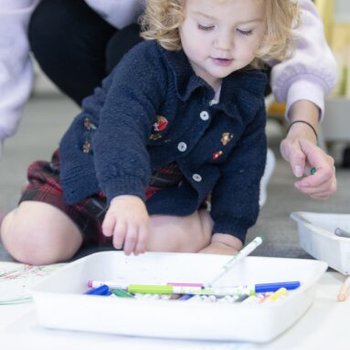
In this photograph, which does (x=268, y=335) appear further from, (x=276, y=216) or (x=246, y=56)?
(x=276, y=216)

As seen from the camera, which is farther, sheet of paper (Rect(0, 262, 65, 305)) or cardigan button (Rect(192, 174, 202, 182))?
cardigan button (Rect(192, 174, 202, 182))

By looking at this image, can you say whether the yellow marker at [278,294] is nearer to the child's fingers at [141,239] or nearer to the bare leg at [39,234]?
the child's fingers at [141,239]

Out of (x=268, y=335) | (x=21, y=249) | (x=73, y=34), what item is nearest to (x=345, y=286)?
(x=268, y=335)

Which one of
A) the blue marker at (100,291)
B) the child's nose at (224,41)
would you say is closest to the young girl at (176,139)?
the child's nose at (224,41)

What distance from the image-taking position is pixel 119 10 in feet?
3.79

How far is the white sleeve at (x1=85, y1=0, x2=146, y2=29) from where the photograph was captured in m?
1.14

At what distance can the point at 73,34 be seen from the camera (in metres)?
1.26

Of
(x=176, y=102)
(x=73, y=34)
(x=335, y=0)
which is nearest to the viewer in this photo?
(x=176, y=102)

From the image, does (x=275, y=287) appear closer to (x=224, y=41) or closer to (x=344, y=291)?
(x=344, y=291)

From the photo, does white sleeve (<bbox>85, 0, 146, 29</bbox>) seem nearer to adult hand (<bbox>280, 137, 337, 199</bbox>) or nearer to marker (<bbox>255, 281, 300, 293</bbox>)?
adult hand (<bbox>280, 137, 337, 199</bbox>)

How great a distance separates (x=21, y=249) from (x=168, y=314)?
376 millimetres

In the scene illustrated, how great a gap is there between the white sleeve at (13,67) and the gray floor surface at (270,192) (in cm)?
20

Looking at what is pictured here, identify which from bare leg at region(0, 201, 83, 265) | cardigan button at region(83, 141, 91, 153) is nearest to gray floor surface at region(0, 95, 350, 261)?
bare leg at region(0, 201, 83, 265)

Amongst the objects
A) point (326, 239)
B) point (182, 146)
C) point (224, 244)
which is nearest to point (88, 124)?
point (182, 146)
